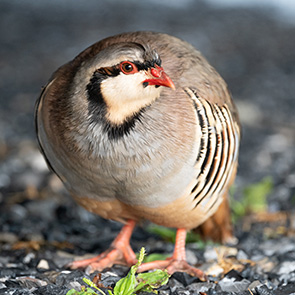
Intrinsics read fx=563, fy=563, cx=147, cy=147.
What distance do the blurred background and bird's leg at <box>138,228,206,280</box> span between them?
1.64 metres

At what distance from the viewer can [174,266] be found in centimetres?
376

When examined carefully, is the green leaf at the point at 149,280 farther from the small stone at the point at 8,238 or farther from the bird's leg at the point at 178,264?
the small stone at the point at 8,238

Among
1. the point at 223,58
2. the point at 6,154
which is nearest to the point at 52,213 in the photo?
the point at 6,154

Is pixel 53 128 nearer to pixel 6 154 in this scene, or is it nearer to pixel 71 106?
pixel 71 106

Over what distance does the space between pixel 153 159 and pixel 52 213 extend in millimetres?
2101

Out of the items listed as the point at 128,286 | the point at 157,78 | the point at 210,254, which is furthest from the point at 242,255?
the point at 157,78

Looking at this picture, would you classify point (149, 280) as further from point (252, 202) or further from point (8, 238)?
point (252, 202)

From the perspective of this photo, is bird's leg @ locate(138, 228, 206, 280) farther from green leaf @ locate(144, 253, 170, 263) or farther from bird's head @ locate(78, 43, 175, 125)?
bird's head @ locate(78, 43, 175, 125)

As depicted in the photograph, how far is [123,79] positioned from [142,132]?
1.17 ft

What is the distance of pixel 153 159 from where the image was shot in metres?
3.18

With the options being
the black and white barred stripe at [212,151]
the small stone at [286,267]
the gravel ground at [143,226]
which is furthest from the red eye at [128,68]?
the small stone at [286,267]

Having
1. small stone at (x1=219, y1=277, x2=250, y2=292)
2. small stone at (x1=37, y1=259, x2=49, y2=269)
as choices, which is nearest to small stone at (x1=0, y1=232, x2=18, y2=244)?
small stone at (x1=37, y1=259, x2=49, y2=269)

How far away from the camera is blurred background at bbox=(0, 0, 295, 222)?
6.06 m

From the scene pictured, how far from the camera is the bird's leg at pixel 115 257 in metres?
3.79
